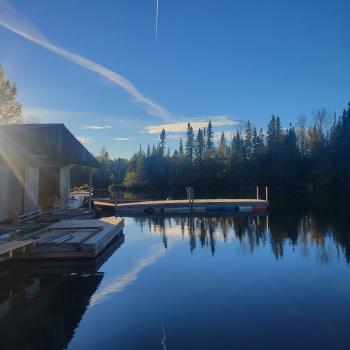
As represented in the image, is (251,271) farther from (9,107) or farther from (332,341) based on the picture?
(9,107)

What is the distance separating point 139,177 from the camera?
74.4 metres

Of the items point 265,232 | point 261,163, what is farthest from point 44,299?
point 261,163

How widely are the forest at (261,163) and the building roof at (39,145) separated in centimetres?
4536

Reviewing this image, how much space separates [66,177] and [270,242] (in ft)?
36.0

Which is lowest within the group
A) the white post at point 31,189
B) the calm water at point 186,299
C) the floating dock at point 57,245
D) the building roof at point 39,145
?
the calm water at point 186,299

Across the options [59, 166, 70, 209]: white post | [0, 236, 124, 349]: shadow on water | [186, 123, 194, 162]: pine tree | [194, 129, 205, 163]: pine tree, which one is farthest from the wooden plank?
[186, 123, 194, 162]: pine tree

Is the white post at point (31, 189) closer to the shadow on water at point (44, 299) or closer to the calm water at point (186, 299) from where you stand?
the calm water at point (186, 299)

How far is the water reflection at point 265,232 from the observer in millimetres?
13531

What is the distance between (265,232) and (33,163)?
11308 millimetres

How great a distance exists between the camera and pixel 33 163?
15.0 m

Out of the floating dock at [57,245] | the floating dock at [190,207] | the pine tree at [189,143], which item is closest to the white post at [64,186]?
the floating dock at [57,245]

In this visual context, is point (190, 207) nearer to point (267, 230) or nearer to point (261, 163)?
point (267, 230)

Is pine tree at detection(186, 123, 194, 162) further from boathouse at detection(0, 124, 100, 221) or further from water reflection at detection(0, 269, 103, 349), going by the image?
water reflection at detection(0, 269, 103, 349)

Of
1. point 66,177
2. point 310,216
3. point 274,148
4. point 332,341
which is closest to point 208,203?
point 310,216
